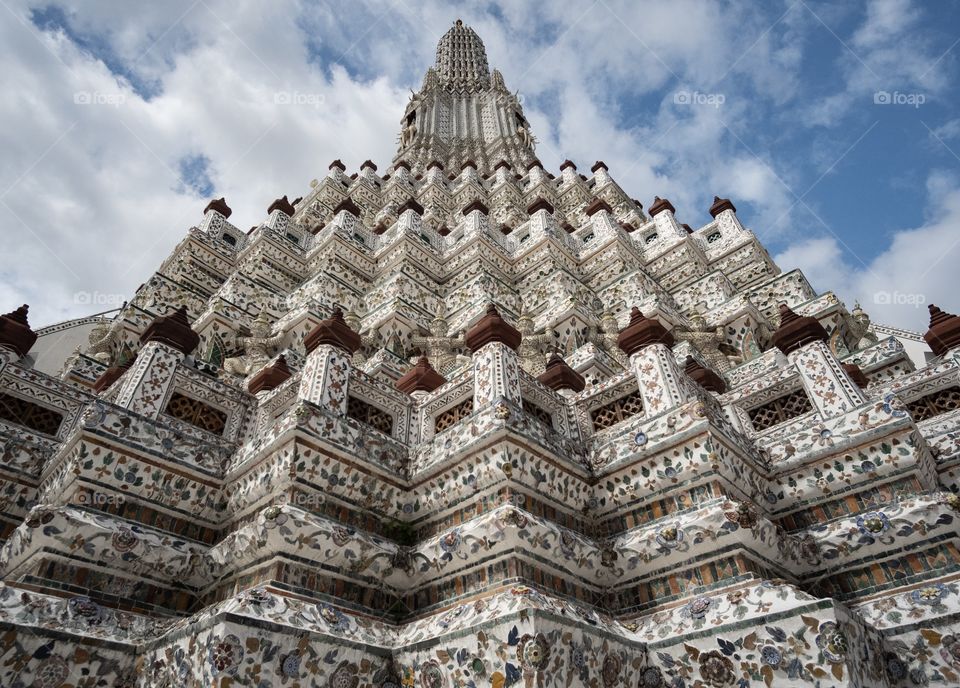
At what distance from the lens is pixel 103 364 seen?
9188 millimetres

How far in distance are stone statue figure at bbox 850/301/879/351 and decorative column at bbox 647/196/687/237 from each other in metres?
5.76

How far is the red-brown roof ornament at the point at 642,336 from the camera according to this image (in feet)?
21.5

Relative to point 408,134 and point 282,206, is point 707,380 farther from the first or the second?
point 408,134

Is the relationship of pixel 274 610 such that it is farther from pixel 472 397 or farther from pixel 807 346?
pixel 807 346

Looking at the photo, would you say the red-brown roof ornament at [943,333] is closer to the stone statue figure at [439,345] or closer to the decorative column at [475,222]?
the stone statue figure at [439,345]

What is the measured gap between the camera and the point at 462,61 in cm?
4444

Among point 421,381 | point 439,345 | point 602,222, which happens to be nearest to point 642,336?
point 421,381

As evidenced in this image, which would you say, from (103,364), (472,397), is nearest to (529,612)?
(472,397)

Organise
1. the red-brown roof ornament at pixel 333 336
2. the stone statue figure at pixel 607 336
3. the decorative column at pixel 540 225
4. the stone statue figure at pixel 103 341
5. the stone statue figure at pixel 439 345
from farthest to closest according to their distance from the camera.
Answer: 1. the decorative column at pixel 540 225
2. the stone statue figure at pixel 607 336
3. the stone statue figure at pixel 439 345
4. the stone statue figure at pixel 103 341
5. the red-brown roof ornament at pixel 333 336

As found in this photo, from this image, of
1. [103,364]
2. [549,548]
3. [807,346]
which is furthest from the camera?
[103,364]

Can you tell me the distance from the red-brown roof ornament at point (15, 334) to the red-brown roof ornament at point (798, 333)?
320 inches

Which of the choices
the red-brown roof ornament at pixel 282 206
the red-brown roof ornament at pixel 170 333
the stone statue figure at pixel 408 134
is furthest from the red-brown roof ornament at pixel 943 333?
the stone statue figure at pixel 408 134

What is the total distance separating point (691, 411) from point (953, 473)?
2770mm

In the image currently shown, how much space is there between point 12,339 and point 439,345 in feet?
22.7
